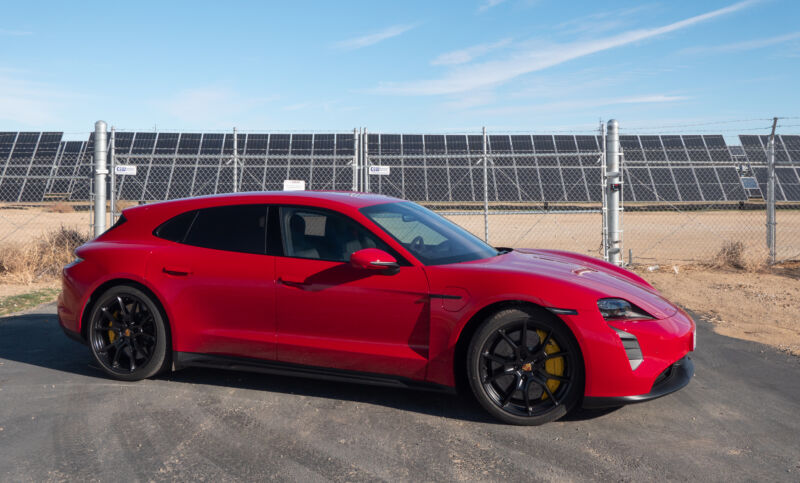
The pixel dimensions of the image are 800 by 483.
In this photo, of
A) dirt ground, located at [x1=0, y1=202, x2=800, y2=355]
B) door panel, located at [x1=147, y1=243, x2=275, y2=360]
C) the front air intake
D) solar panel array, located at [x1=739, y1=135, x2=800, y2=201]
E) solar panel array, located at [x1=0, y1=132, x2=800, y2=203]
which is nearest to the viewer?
the front air intake

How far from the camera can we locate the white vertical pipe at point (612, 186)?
1034cm

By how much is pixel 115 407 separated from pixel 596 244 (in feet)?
44.3

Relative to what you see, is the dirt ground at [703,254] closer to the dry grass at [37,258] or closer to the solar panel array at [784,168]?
the dry grass at [37,258]

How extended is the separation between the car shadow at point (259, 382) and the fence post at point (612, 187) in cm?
664

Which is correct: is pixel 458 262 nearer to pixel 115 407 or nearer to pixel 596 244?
pixel 115 407

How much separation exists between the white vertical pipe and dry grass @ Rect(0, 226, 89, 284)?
8764 mm

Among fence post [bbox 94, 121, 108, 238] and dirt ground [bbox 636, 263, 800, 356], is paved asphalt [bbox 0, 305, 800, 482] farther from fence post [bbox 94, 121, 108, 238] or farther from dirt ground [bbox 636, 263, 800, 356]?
fence post [bbox 94, 121, 108, 238]

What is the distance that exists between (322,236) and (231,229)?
2.40 ft

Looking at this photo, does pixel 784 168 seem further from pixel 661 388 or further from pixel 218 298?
pixel 218 298

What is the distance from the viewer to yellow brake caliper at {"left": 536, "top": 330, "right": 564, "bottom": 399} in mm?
3817

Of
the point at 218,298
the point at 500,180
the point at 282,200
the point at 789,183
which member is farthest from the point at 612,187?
the point at 789,183

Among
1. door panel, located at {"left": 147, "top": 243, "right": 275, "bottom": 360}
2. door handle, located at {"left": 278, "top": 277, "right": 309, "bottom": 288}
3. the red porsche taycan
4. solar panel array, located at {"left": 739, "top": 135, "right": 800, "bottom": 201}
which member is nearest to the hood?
the red porsche taycan

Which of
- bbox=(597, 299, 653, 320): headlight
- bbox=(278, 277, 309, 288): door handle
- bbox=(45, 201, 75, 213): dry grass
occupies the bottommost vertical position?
bbox=(597, 299, 653, 320): headlight

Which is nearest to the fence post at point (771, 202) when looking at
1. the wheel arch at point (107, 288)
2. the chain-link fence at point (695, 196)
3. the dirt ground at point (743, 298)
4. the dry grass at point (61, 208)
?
the dirt ground at point (743, 298)
